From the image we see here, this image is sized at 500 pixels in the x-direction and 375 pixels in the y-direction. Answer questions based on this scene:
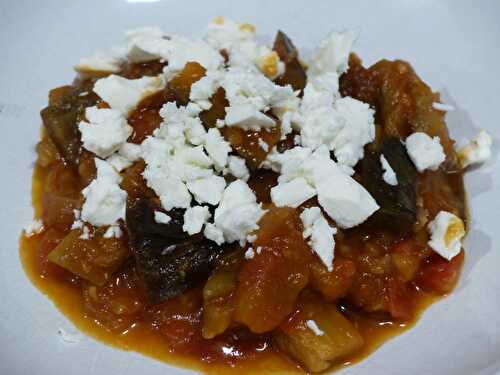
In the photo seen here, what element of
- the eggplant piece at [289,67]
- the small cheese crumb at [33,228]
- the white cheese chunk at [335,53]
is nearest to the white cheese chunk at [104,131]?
the small cheese crumb at [33,228]

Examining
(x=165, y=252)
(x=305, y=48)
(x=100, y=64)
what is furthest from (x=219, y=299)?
(x=305, y=48)

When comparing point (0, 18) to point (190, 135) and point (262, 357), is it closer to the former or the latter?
point (190, 135)

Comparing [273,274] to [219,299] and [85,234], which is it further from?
[85,234]

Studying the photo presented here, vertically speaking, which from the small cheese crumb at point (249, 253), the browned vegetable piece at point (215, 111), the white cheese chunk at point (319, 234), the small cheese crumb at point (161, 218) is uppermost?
the browned vegetable piece at point (215, 111)

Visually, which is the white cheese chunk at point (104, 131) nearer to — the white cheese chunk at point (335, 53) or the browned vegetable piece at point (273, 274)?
the browned vegetable piece at point (273, 274)

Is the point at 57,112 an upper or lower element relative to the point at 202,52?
lower

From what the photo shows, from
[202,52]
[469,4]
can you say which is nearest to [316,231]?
[202,52]
